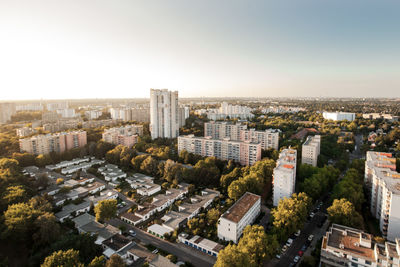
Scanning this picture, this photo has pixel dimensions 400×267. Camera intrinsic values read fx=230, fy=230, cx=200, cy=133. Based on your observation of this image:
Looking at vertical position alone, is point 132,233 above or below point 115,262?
below

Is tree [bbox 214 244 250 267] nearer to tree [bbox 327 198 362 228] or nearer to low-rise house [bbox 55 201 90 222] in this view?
tree [bbox 327 198 362 228]

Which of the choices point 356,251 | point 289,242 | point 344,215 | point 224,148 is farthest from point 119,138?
point 356,251

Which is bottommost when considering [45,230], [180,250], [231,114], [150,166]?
[180,250]

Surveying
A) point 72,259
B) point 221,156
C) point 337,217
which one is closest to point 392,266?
point 337,217

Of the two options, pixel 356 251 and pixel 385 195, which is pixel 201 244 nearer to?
pixel 356 251

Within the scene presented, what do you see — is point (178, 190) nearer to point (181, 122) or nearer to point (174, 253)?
point (174, 253)

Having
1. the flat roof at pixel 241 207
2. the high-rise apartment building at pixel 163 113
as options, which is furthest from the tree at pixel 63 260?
the high-rise apartment building at pixel 163 113

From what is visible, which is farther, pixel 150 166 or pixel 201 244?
pixel 150 166
